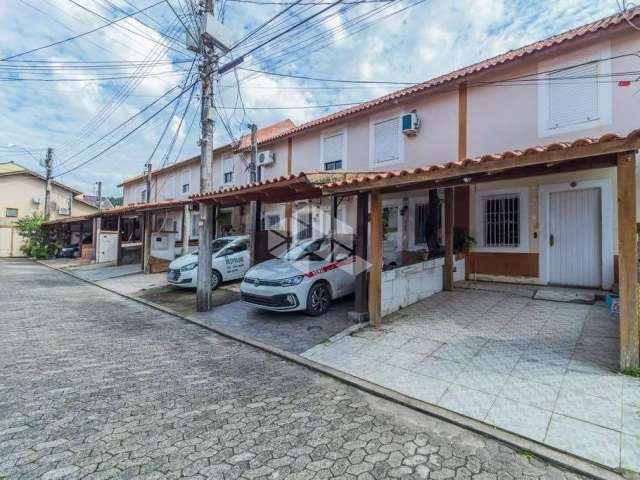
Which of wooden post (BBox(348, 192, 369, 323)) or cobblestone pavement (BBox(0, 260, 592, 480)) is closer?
cobblestone pavement (BBox(0, 260, 592, 480))

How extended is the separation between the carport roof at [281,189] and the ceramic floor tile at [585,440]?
423 cm

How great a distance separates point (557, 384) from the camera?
138 inches

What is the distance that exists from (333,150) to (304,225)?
327 cm

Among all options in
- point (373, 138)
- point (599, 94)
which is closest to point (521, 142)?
point (599, 94)

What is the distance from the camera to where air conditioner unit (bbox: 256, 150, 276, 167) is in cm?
1377

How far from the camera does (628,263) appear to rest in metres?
3.65

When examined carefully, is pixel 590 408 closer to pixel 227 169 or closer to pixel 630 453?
pixel 630 453

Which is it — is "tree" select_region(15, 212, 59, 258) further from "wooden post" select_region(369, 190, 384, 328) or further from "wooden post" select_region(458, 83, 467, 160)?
"wooden post" select_region(458, 83, 467, 160)

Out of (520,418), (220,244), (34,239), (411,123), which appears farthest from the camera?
(34,239)

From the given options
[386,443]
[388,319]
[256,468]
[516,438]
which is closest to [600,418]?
[516,438]

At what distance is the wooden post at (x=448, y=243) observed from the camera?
795 cm

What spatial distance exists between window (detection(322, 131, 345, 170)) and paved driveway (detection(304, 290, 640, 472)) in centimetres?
666

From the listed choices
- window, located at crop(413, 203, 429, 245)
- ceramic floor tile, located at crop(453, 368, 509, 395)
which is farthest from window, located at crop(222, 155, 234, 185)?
ceramic floor tile, located at crop(453, 368, 509, 395)

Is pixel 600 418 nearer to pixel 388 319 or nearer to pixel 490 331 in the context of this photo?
pixel 490 331
